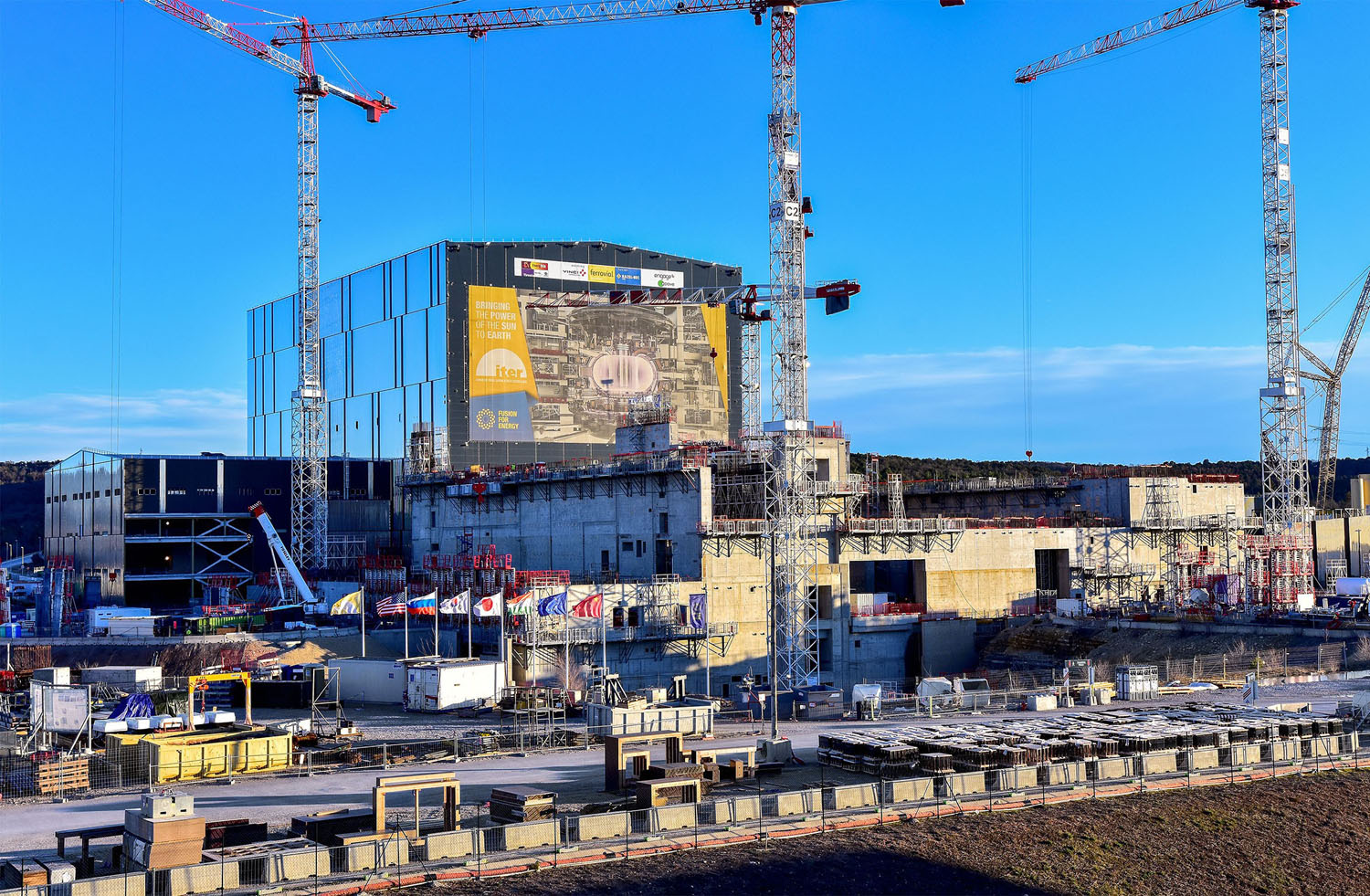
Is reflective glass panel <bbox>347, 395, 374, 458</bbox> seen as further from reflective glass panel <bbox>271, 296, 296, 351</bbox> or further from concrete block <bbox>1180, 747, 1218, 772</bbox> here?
concrete block <bbox>1180, 747, 1218, 772</bbox>

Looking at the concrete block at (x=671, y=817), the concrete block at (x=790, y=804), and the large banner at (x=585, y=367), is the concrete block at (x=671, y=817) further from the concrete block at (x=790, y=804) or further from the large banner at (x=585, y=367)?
the large banner at (x=585, y=367)

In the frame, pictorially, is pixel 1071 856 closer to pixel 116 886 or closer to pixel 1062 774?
pixel 1062 774

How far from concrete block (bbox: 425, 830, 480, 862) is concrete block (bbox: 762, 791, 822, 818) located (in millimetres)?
7253

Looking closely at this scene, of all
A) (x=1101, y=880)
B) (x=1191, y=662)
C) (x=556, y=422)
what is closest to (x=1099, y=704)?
(x=1191, y=662)

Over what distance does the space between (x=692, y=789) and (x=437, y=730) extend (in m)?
18.6

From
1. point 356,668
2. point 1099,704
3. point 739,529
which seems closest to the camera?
point 1099,704

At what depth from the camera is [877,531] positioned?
267 ft

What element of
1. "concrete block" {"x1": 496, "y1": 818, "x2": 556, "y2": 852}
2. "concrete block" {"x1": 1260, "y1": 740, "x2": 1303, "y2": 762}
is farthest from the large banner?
"concrete block" {"x1": 496, "y1": 818, "x2": 556, "y2": 852}

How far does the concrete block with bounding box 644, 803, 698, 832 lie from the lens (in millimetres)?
30625

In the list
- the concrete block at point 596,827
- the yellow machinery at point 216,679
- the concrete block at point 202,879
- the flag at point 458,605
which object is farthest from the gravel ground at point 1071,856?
the flag at point 458,605

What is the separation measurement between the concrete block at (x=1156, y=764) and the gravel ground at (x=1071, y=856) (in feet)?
4.33

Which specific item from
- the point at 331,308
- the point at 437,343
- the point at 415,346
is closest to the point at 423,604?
the point at 437,343

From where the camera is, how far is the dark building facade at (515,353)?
10838 cm

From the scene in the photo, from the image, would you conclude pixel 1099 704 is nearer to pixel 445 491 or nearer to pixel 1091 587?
pixel 1091 587
